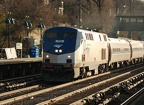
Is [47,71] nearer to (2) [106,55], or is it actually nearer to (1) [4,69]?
(1) [4,69]

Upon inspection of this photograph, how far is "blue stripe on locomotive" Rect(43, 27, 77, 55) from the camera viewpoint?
19.4m

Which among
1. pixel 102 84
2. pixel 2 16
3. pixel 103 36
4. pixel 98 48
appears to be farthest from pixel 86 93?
pixel 2 16

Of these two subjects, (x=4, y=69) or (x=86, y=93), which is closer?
(x=86, y=93)

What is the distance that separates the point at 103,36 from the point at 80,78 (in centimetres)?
486

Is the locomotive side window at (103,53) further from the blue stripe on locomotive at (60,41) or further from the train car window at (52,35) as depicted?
the train car window at (52,35)

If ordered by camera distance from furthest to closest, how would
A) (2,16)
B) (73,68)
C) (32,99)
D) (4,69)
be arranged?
1. (2,16)
2. (4,69)
3. (73,68)
4. (32,99)

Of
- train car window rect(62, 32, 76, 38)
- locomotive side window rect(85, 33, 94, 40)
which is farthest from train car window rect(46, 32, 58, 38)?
locomotive side window rect(85, 33, 94, 40)

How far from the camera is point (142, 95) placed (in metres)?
15.5

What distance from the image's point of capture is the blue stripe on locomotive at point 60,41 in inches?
763

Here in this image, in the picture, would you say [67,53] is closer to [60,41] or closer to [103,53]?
[60,41]

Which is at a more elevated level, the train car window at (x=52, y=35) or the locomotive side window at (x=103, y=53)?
A: the train car window at (x=52, y=35)

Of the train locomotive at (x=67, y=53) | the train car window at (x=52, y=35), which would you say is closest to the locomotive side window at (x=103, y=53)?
the train locomotive at (x=67, y=53)

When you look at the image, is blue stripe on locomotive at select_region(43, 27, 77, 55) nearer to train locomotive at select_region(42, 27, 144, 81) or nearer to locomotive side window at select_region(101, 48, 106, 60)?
train locomotive at select_region(42, 27, 144, 81)

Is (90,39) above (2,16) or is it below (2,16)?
below
